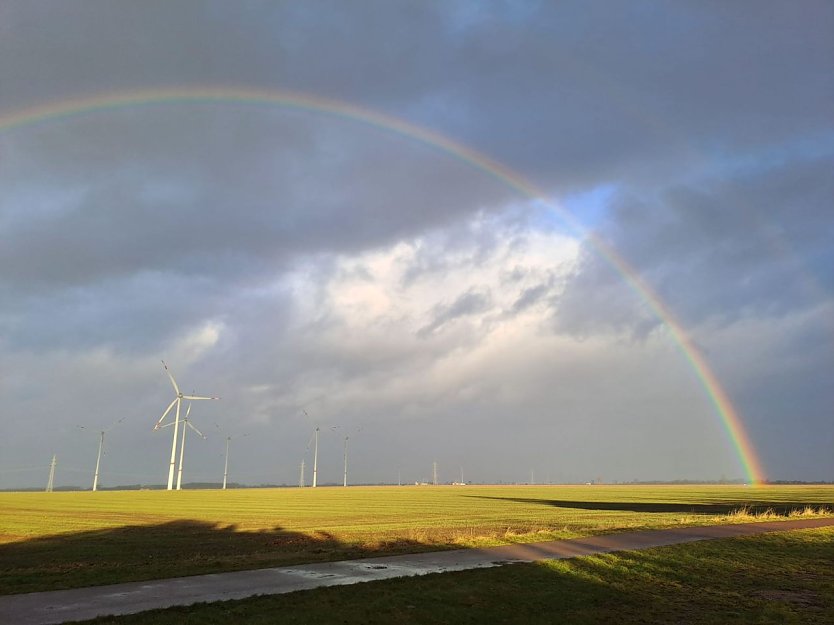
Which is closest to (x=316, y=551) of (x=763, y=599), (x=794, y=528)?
(x=763, y=599)

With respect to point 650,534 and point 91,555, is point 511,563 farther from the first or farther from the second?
point 91,555

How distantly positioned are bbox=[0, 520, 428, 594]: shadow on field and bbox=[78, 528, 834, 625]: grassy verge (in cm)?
659

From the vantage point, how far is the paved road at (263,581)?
49.6 ft

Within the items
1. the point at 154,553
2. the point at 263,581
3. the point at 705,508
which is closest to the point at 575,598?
the point at 263,581

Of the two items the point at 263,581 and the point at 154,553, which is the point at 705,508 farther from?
the point at 263,581

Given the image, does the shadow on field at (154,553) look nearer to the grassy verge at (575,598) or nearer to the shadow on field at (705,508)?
the grassy verge at (575,598)

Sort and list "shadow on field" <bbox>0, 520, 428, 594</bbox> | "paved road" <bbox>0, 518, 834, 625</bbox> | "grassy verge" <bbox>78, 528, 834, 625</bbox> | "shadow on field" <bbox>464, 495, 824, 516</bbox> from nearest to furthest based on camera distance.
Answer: "grassy verge" <bbox>78, 528, 834, 625</bbox> → "paved road" <bbox>0, 518, 834, 625</bbox> → "shadow on field" <bbox>0, 520, 428, 594</bbox> → "shadow on field" <bbox>464, 495, 824, 516</bbox>

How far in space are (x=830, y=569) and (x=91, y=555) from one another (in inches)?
1184

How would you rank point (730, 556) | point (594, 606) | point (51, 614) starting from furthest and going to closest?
1. point (730, 556)
2. point (594, 606)
3. point (51, 614)

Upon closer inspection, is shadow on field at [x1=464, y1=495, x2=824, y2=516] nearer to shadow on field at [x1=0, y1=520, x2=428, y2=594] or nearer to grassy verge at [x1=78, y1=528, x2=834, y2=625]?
grassy verge at [x1=78, y1=528, x2=834, y2=625]

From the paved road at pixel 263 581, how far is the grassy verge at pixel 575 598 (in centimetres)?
118

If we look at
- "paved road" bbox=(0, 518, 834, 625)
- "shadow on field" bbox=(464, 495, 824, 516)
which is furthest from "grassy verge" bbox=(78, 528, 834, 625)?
"shadow on field" bbox=(464, 495, 824, 516)

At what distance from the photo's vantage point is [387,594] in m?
16.5

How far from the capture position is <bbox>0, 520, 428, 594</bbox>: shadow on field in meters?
20.3
